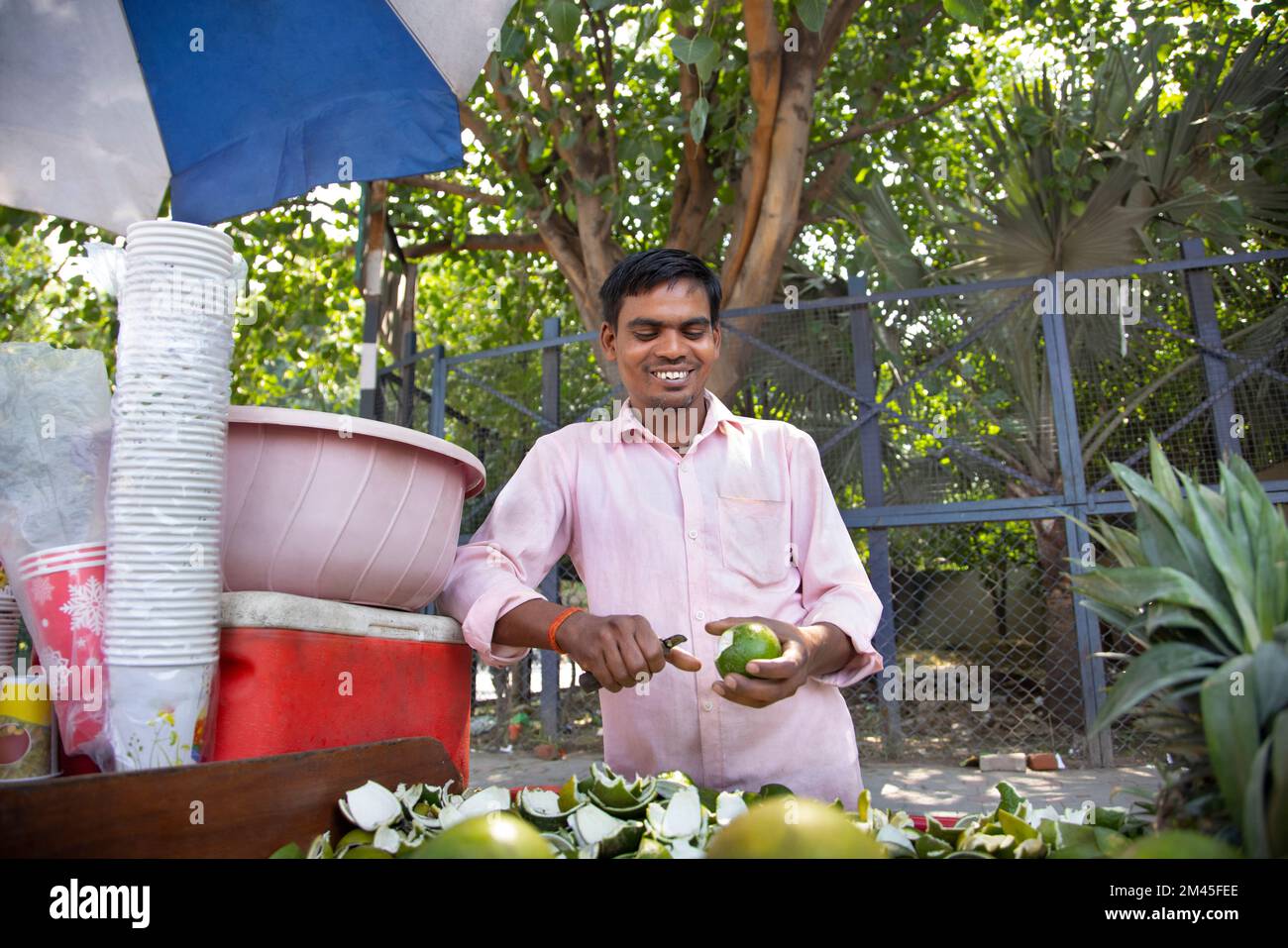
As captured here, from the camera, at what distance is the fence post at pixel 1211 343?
5.59 metres

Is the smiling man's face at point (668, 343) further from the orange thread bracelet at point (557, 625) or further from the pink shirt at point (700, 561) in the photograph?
the orange thread bracelet at point (557, 625)

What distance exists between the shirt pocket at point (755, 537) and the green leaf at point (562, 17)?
2.06 metres

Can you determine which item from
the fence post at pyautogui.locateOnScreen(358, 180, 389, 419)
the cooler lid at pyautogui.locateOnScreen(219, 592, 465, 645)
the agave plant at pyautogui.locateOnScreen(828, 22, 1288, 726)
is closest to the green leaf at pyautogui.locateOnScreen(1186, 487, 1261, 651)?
the cooler lid at pyautogui.locateOnScreen(219, 592, 465, 645)

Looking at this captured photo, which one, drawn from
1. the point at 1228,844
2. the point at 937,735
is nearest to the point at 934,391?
the point at 937,735

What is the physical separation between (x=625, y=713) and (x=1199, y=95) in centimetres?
647

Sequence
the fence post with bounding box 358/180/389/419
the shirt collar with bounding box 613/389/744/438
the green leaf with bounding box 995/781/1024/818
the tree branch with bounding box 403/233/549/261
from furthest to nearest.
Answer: the tree branch with bounding box 403/233/549/261 → the fence post with bounding box 358/180/389/419 → the shirt collar with bounding box 613/389/744/438 → the green leaf with bounding box 995/781/1024/818

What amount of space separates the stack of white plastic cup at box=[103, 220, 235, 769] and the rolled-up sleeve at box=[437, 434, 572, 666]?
22.4 inches

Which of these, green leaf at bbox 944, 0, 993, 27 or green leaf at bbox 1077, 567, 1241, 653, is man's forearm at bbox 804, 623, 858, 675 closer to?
green leaf at bbox 1077, 567, 1241, 653

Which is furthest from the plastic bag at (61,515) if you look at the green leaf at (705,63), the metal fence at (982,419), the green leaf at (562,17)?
the metal fence at (982,419)

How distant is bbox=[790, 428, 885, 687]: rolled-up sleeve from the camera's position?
77.6 inches
